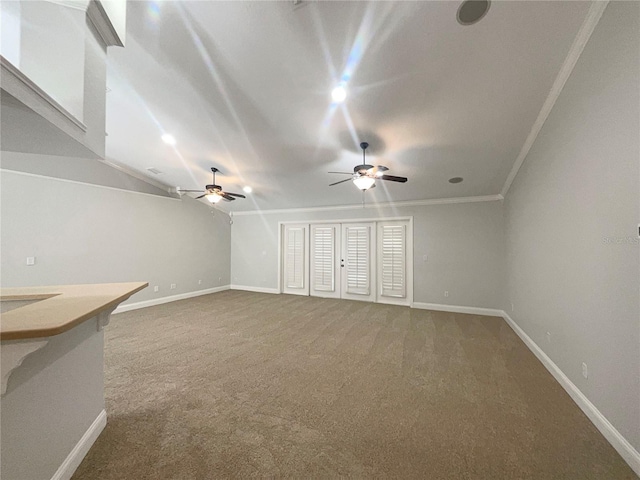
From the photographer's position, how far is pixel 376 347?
3203 millimetres

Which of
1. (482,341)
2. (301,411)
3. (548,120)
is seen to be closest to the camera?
(301,411)

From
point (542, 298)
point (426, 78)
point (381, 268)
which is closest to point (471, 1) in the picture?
point (426, 78)

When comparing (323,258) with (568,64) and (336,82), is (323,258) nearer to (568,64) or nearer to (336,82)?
(336,82)

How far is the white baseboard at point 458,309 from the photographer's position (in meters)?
4.73

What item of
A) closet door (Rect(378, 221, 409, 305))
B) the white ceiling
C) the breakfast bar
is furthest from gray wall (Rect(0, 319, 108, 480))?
closet door (Rect(378, 221, 409, 305))

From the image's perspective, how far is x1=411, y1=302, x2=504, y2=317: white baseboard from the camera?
4.73 meters

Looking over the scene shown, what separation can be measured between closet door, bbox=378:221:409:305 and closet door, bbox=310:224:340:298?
116cm

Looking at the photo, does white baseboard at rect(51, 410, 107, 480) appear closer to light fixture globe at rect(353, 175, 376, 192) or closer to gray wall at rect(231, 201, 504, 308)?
light fixture globe at rect(353, 175, 376, 192)

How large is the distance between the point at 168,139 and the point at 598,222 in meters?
5.37

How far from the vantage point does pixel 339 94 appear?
2588mm

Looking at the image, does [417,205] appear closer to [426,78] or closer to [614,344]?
[426,78]

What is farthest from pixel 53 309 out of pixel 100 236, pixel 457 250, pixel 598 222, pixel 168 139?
pixel 457 250

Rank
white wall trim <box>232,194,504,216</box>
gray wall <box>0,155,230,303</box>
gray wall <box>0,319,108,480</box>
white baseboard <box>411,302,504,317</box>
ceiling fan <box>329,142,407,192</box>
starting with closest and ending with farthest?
gray wall <box>0,319,108,480</box> → ceiling fan <box>329,142,407,192</box> → gray wall <box>0,155,230,303</box> → white baseboard <box>411,302,504,317</box> → white wall trim <box>232,194,504,216</box>

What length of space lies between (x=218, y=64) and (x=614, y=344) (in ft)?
13.1
